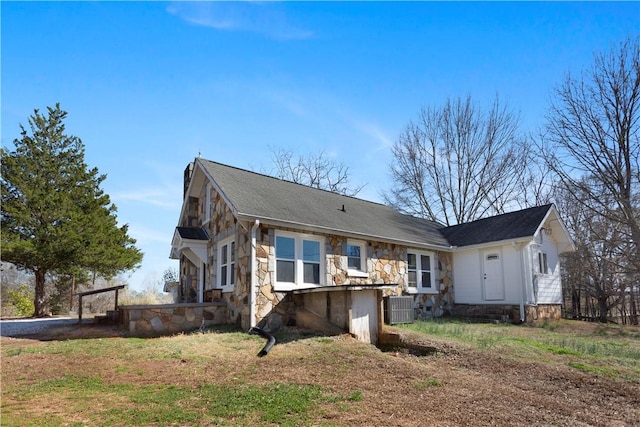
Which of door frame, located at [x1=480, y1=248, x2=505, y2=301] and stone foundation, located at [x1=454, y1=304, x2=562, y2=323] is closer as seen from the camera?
stone foundation, located at [x1=454, y1=304, x2=562, y2=323]

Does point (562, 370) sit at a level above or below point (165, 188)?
below

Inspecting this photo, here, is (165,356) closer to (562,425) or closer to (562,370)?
(562,425)

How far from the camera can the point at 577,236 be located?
2166cm

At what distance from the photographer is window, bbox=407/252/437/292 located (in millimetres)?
15234

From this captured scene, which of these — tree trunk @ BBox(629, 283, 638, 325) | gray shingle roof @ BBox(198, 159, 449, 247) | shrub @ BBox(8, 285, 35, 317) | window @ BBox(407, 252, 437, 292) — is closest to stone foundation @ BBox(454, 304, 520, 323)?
window @ BBox(407, 252, 437, 292)

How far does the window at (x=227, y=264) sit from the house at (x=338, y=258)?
31mm

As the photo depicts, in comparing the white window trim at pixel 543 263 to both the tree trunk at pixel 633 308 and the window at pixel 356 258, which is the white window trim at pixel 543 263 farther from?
the window at pixel 356 258

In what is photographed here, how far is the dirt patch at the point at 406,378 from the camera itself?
15.8 ft

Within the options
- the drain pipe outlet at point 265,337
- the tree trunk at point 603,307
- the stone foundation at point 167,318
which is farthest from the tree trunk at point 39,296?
the tree trunk at point 603,307

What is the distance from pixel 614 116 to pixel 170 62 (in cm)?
1549

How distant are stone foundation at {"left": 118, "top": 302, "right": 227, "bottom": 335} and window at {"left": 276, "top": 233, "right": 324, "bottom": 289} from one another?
226cm

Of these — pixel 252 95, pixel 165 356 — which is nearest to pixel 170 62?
pixel 252 95

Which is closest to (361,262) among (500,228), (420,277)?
(420,277)

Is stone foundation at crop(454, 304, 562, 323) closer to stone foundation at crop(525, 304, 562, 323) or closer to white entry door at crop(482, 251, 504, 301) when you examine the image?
stone foundation at crop(525, 304, 562, 323)
